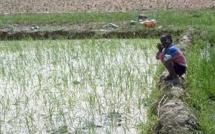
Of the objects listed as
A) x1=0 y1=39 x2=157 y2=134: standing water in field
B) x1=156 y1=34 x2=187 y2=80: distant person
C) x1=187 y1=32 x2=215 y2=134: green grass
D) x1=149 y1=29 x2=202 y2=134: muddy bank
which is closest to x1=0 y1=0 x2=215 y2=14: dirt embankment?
x1=0 y1=39 x2=157 y2=134: standing water in field

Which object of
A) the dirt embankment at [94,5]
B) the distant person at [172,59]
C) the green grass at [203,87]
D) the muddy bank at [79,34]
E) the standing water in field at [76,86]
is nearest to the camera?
the green grass at [203,87]

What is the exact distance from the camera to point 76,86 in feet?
20.1

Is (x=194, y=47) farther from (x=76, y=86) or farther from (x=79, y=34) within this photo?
(x=79, y=34)

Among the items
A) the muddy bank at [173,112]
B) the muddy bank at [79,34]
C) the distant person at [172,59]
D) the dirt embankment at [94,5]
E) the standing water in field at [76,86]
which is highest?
the distant person at [172,59]

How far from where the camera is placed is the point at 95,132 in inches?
176

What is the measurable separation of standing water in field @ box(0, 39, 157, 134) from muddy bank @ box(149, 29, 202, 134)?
22 centimetres

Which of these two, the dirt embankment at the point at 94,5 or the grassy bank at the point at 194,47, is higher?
the grassy bank at the point at 194,47

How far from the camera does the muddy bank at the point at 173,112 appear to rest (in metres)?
4.01

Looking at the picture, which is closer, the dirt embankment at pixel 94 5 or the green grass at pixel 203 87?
the green grass at pixel 203 87

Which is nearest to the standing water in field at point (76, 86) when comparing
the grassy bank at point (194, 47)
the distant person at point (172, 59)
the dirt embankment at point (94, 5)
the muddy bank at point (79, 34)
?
the grassy bank at point (194, 47)

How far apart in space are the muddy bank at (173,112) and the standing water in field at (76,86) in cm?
22

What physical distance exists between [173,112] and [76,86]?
2045 millimetres

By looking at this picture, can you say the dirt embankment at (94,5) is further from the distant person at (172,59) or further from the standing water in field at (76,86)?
the distant person at (172,59)

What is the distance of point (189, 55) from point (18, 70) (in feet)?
7.33
